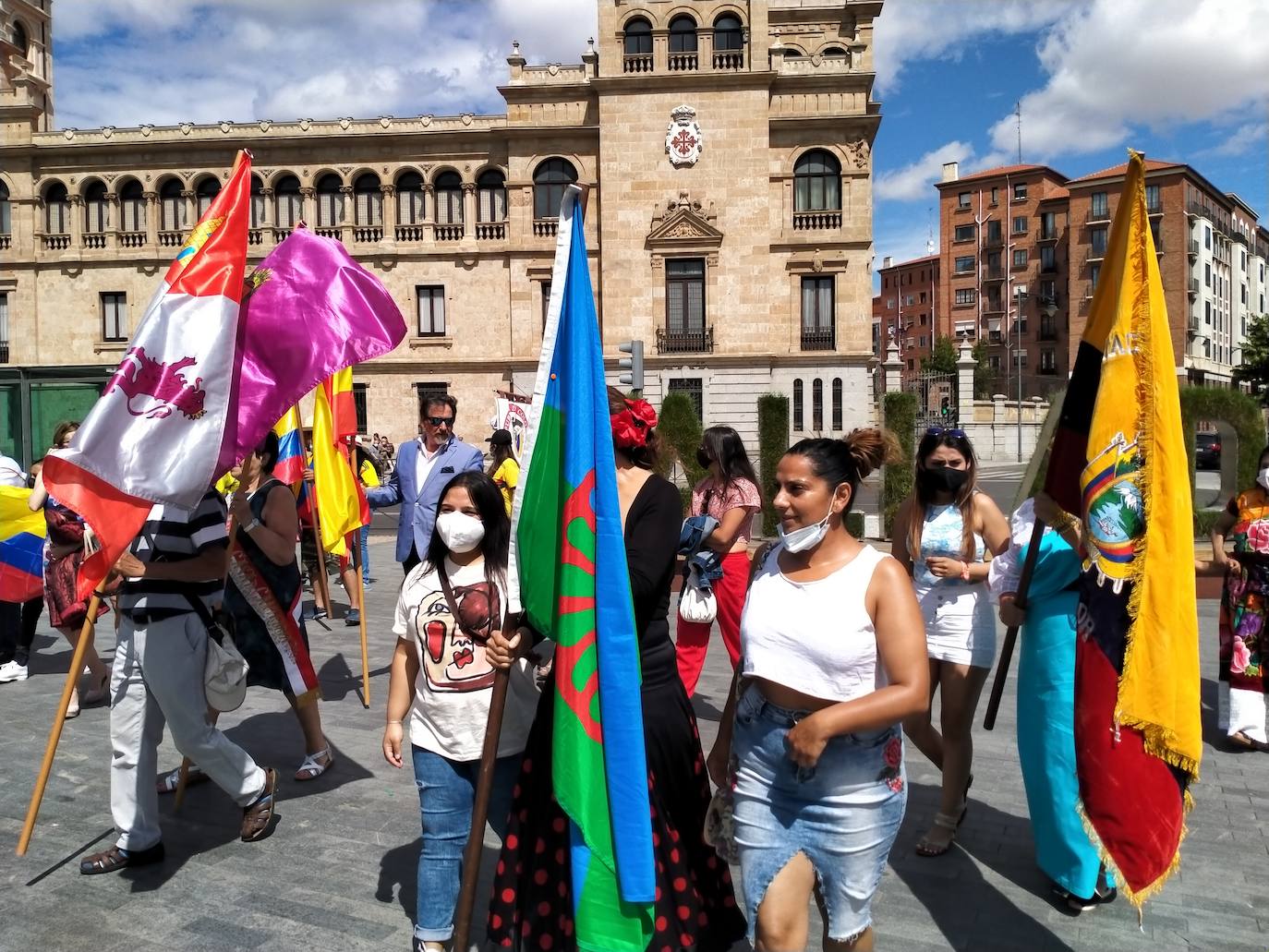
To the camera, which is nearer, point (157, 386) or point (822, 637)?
point (822, 637)

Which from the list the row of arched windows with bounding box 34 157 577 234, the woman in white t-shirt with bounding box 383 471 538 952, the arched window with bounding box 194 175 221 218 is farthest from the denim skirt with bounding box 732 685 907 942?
the arched window with bounding box 194 175 221 218

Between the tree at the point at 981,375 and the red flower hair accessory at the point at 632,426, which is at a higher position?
the tree at the point at 981,375

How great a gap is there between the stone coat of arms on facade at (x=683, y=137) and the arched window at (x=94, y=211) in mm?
21332

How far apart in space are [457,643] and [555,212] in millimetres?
31396

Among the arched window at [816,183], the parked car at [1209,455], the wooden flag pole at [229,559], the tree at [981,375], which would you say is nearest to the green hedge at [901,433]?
the wooden flag pole at [229,559]

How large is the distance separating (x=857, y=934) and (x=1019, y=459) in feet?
135

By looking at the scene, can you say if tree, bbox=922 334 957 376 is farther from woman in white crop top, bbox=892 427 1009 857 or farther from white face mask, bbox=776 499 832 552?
white face mask, bbox=776 499 832 552

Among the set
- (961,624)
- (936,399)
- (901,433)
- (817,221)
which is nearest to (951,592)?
(961,624)

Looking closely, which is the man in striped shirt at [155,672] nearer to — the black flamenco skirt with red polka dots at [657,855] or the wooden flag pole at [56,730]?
the wooden flag pole at [56,730]

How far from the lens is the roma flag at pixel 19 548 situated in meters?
7.48

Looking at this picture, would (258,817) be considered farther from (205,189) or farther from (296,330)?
(205,189)

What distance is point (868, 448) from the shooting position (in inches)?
122

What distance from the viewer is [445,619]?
326cm

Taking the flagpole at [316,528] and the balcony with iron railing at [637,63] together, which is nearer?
the flagpole at [316,528]
